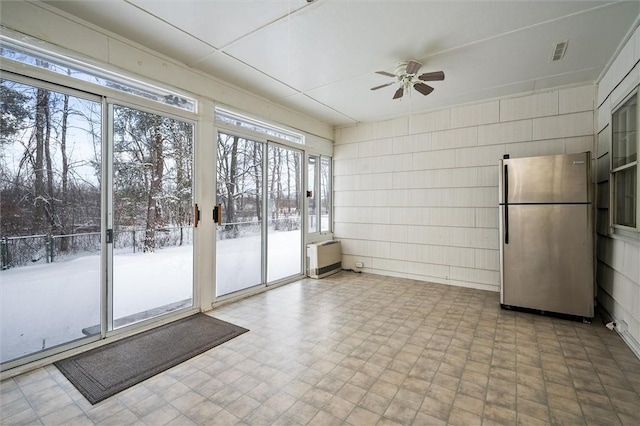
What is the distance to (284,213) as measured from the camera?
16.8ft

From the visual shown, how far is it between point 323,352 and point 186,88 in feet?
11.2

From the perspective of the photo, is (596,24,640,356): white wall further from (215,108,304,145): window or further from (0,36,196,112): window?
(0,36,196,112): window

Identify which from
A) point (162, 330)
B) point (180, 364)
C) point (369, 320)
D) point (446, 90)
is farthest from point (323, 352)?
point (446, 90)

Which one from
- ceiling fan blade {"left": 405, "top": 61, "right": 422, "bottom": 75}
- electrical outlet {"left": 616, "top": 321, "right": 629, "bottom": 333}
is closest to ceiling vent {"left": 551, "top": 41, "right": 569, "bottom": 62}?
ceiling fan blade {"left": 405, "top": 61, "right": 422, "bottom": 75}

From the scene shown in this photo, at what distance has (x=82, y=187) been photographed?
2.74 meters

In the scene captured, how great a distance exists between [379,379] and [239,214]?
2926 mm

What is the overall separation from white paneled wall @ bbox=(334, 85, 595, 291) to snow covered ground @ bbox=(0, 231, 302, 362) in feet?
10.3

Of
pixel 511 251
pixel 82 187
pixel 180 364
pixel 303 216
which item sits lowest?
pixel 180 364

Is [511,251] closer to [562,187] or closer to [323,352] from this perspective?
[562,187]

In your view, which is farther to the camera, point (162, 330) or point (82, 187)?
point (162, 330)

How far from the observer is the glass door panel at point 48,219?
2.35m

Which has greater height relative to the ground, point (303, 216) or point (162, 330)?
point (303, 216)

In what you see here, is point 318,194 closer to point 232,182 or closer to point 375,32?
point 232,182

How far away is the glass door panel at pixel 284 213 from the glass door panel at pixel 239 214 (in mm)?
249
